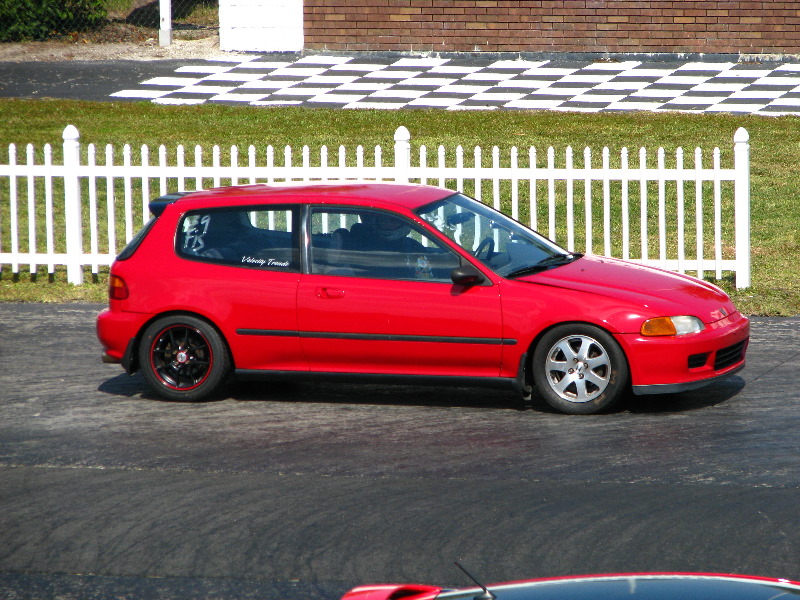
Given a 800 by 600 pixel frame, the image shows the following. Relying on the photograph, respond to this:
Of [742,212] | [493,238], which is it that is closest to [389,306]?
[493,238]

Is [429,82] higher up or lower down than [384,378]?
higher up

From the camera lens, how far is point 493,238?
26.5 feet

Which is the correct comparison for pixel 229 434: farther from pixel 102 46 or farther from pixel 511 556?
pixel 102 46

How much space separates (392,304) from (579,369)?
3.99ft

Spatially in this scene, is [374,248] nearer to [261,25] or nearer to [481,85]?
[481,85]

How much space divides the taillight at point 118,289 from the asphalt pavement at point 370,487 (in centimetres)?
70

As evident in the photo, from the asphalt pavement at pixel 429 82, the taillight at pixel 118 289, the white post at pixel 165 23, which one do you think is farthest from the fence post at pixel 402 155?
the white post at pixel 165 23

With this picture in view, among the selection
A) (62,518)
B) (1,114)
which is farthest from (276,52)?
(62,518)

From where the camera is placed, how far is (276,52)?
24328mm

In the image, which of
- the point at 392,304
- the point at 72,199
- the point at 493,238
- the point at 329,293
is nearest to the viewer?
the point at 392,304

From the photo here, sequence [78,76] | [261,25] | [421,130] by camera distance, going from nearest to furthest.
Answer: [421,130] → [78,76] → [261,25]

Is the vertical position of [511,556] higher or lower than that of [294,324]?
lower

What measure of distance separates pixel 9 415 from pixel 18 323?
10.7 feet

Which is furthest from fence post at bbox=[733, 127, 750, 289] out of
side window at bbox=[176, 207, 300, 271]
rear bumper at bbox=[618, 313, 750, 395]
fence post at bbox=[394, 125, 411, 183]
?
side window at bbox=[176, 207, 300, 271]
